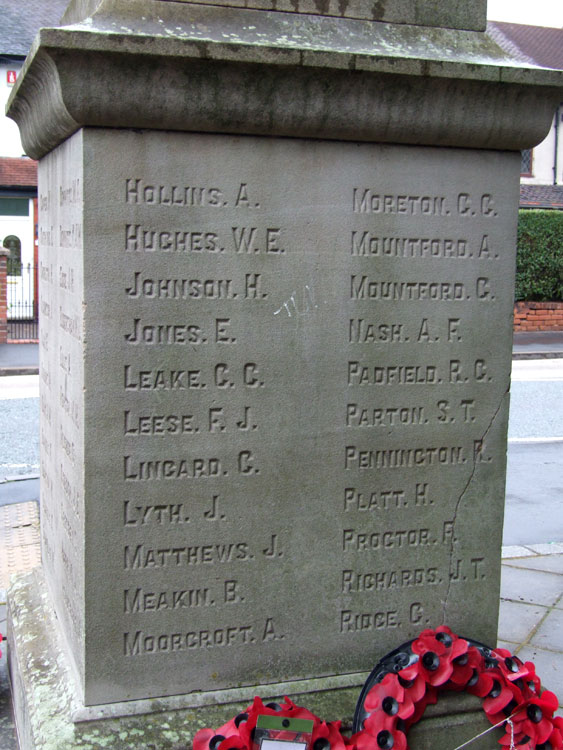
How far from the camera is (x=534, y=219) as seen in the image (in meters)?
24.6

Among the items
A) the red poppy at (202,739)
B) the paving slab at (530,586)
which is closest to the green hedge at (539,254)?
the paving slab at (530,586)

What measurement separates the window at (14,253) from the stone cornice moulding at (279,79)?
103ft

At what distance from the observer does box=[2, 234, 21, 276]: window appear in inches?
1307

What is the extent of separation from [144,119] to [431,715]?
6.34 ft

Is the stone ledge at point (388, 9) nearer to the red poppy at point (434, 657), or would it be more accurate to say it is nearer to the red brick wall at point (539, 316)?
the red poppy at point (434, 657)

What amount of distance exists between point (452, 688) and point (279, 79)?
187cm

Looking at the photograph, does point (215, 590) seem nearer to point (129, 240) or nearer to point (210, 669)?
point (210, 669)

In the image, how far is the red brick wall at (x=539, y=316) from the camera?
2461 centimetres

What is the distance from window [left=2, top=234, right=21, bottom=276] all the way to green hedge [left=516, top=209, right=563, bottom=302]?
17858 millimetres

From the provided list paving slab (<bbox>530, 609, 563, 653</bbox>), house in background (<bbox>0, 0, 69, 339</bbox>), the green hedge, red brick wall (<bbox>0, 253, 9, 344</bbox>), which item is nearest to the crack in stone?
paving slab (<bbox>530, 609, 563, 653</bbox>)

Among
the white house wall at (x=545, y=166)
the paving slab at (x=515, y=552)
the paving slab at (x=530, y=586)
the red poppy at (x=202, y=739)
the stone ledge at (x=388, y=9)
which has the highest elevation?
the white house wall at (x=545, y=166)

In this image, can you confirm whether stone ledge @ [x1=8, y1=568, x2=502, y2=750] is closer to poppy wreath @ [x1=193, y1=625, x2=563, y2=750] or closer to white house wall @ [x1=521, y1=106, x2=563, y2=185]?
poppy wreath @ [x1=193, y1=625, x2=563, y2=750]

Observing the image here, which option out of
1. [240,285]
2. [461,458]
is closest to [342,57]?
[240,285]

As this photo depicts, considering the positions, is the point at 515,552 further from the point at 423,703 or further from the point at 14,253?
the point at 14,253
